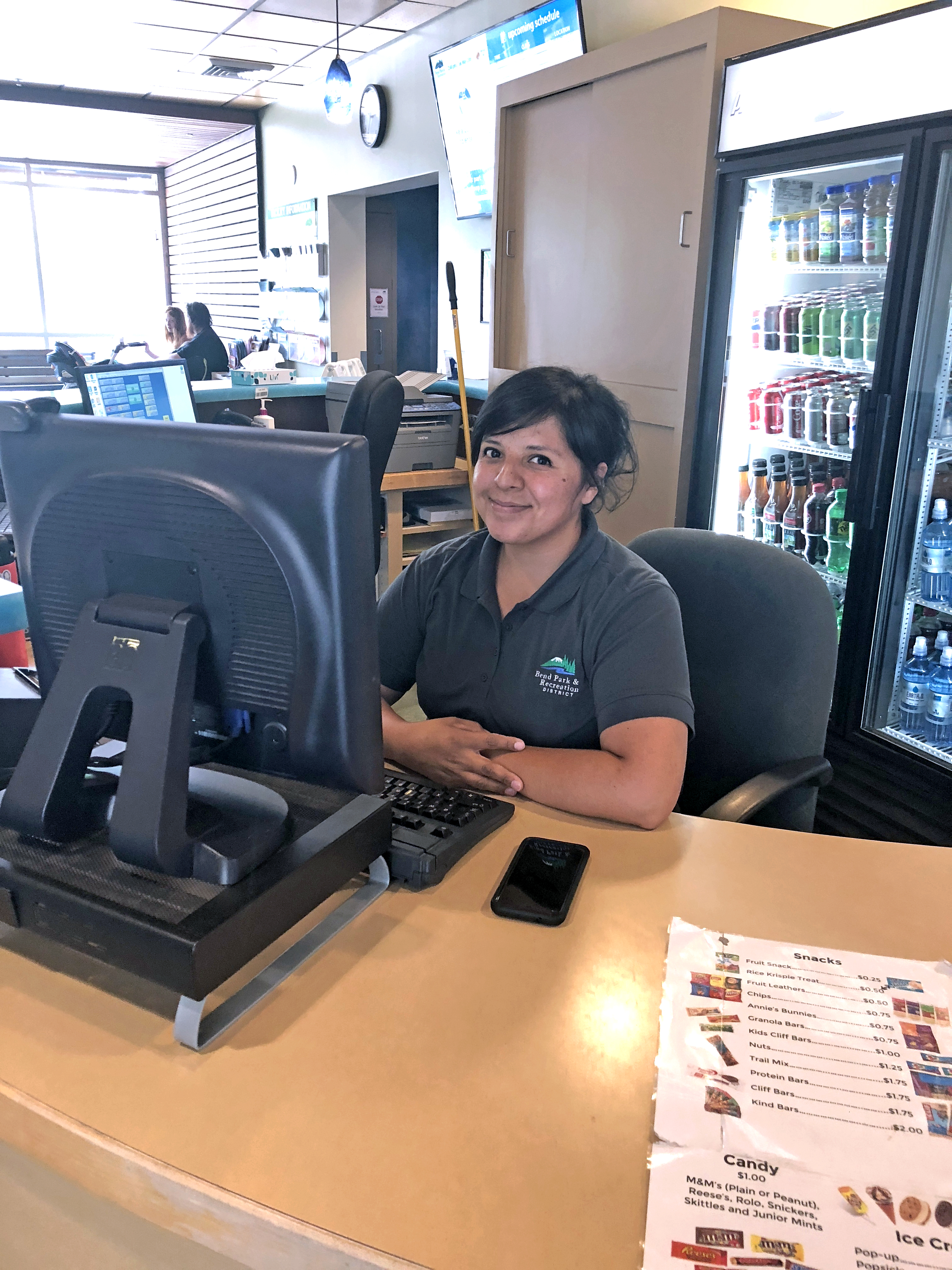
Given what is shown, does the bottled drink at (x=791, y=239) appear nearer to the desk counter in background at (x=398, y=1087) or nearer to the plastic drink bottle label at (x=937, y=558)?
the plastic drink bottle label at (x=937, y=558)

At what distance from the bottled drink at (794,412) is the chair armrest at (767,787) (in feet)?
5.31

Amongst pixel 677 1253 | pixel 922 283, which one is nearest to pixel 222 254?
pixel 922 283

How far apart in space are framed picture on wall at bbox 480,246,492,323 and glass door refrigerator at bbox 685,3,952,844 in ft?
7.43

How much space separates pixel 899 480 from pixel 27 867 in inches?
82.0

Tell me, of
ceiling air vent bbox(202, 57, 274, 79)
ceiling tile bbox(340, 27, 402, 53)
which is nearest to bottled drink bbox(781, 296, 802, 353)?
ceiling tile bbox(340, 27, 402, 53)

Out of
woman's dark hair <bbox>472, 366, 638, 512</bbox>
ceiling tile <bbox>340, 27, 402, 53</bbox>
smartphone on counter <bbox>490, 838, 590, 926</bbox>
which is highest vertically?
ceiling tile <bbox>340, 27, 402, 53</bbox>

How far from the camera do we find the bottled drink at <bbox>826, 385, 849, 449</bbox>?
2.60 metres

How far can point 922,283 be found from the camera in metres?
2.09

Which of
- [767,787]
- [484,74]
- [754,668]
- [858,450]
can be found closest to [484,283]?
[484,74]

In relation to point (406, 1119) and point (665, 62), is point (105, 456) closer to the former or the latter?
point (406, 1119)

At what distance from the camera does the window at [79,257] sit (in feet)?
31.6

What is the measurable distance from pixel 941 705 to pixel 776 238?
4.71 ft

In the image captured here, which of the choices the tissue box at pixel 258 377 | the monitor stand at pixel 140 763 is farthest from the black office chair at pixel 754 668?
the tissue box at pixel 258 377

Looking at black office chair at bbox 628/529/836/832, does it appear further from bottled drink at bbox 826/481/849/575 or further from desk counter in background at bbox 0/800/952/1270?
bottled drink at bbox 826/481/849/575
